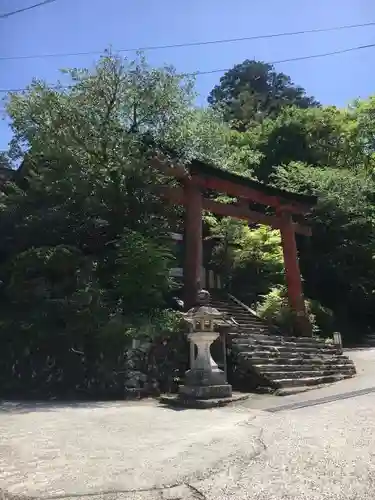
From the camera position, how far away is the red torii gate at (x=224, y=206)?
14.3 metres

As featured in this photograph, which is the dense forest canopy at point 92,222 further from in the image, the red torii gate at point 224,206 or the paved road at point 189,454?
the paved road at point 189,454

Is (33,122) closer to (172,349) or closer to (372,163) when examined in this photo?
(172,349)

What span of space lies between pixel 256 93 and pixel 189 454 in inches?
2117

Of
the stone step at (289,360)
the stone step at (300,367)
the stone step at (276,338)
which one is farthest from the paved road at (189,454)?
the stone step at (276,338)

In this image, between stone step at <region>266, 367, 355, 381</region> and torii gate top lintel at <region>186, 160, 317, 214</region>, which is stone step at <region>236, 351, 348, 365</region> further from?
torii gate top lintel at <region>186, 160, 317, 214</region>

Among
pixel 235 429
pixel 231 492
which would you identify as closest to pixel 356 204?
pixel 235 429

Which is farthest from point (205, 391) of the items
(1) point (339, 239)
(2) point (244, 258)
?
(1) point (339, 239)

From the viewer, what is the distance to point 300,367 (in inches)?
499

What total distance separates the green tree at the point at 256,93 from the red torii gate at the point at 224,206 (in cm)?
3136

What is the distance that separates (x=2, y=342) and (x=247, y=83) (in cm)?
5098

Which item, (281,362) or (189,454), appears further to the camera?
(281,362)

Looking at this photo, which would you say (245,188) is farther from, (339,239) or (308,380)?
(339,239)

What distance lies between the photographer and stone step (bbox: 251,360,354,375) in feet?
38.1

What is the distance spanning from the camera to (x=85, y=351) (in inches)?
427
